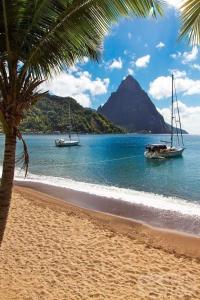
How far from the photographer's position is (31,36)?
5102 mm

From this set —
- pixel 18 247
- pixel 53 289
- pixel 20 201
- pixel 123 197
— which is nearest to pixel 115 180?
pixel 123 197

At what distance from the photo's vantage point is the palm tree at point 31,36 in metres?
4.64

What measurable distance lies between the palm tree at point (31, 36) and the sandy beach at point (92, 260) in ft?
12.7

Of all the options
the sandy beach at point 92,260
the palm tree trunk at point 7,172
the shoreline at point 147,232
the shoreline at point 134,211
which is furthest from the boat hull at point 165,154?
the palm tree trunk at point 7,172

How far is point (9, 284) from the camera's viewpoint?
26.4 ft

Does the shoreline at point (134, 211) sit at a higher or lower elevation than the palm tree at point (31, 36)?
lower

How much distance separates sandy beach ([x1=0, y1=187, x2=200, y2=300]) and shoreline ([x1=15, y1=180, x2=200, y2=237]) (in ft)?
4.39

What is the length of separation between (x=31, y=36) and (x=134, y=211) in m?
14.7

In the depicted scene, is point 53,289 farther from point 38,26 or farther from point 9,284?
point 38,26

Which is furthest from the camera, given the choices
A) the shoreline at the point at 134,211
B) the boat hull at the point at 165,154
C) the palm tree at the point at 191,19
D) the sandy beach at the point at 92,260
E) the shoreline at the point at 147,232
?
the boat hull at the point at 165,154

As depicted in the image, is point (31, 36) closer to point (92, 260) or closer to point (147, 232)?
point (92, 260)

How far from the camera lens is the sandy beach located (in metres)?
8.05

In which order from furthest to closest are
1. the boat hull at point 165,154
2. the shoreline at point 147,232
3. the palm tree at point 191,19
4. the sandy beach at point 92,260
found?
the boat hull at point 165,154 → the shoreline at point 147,232 → the sandy beach at point 92,260 → the palm tree at point 191,19

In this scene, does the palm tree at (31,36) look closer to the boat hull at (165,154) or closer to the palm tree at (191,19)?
the palm tree at (191,19)
